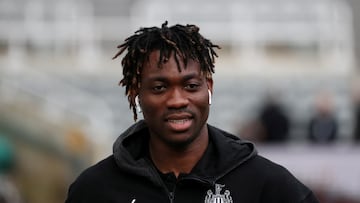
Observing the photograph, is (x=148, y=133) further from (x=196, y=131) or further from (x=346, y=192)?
(x=346, y=192)

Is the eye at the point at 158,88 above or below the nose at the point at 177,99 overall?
above

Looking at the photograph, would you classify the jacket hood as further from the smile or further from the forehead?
the forehead

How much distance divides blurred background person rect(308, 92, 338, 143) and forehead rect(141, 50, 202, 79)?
7999 mm

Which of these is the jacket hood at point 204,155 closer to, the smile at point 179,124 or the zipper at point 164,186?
the zipper at point 164,186

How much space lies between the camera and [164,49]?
165 inches

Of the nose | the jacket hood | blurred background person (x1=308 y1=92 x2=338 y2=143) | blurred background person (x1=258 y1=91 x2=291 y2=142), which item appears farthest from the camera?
blurred background person (x1=258 y1=91 x2=291 y2=142)

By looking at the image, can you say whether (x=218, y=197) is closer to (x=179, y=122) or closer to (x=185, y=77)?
(x=179, y=122)

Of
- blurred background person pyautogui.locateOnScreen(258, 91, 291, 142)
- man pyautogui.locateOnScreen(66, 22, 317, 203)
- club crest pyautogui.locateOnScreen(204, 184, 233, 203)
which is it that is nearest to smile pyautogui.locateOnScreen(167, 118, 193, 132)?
man pyautogui.locateOnScreen(66, 22, 317, 203)

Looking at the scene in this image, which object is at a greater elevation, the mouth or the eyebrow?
the eyebrow

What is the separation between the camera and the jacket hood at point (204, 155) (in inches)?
167

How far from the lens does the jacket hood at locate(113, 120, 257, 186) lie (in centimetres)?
425

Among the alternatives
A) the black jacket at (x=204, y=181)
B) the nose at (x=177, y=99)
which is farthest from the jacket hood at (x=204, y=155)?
the nose at (x=177, y=99)

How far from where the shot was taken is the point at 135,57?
4.26 metres

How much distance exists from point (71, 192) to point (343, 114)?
1225cm
